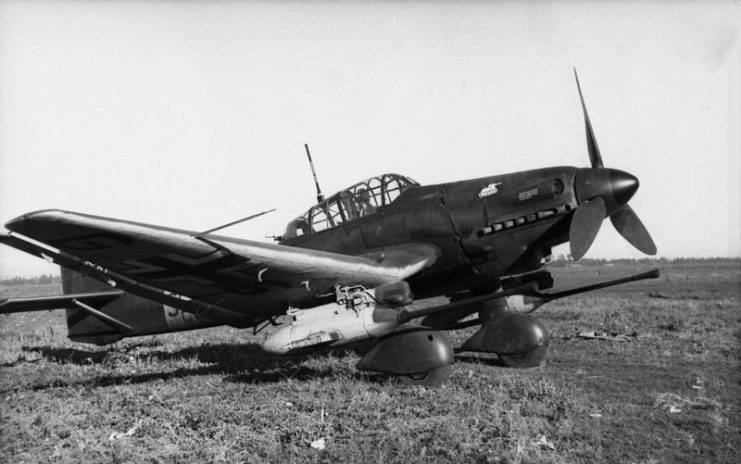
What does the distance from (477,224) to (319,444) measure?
3.89 metres

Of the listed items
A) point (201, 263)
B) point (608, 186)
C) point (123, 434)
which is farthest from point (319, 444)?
point (608, 186)

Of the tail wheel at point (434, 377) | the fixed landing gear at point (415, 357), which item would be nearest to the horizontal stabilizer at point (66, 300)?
the fixed landing gear at point (415, 357)

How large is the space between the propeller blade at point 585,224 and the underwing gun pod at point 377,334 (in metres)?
1.99

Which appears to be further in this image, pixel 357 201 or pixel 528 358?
pixel 357 201

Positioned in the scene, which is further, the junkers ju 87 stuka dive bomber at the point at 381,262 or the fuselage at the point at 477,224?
the fuselage at the point at 477,224

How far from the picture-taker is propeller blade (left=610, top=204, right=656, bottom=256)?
23.0ft

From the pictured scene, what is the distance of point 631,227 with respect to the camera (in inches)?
281

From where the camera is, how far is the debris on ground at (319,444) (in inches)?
158

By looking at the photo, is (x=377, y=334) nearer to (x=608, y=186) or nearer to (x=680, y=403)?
(x=680, y=403)

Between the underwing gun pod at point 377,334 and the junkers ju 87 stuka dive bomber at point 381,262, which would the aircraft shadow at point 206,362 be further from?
the underwing gun pod at point 377,334

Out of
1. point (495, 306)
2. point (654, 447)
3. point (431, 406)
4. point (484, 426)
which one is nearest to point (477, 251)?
point (495, 306)

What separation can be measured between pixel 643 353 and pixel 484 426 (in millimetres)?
4790

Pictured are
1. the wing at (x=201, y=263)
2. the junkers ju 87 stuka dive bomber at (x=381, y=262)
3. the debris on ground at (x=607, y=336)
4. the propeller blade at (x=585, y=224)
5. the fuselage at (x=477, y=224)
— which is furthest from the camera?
the debris on ground at (x=607, y=336)

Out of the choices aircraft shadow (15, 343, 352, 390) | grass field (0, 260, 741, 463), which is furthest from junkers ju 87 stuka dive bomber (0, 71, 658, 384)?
aircraft shadow (15, 343, 352, 390)
